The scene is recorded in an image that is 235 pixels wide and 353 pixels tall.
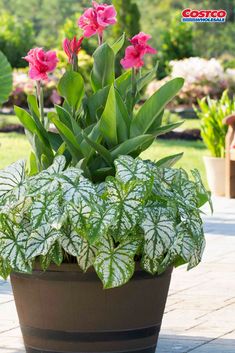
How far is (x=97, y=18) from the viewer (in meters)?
4.11

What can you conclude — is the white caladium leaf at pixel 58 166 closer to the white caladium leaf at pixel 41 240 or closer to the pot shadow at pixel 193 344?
the white caladium leaf at pixel 41 240

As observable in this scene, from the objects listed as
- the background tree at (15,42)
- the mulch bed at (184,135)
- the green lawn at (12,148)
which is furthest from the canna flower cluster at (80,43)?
the background tree at (15,42)

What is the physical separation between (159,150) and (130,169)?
9848 mm

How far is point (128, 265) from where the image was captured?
3.71 meters

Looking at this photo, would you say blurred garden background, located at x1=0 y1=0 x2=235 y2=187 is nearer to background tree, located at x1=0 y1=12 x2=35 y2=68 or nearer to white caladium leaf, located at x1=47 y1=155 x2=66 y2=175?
background tree, located at x1=0 y1=12 x2=35 y2=68

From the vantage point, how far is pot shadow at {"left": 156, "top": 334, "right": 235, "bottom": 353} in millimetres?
4285

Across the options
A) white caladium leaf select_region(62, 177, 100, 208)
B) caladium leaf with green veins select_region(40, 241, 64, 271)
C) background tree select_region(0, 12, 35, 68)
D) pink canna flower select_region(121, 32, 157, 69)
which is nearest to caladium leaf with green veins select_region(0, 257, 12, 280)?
caladium leaf with green veins select_region(40, 241, 64, 271)

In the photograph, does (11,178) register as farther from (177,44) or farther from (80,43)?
(177,44)

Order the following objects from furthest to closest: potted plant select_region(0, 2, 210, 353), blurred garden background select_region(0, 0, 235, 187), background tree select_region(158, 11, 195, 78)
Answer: background tree select_region(158, 11, 195, 78), blurred garden background select_region(0, 0, 235, 187), potted plant select_region(0, 2, 210, 353)

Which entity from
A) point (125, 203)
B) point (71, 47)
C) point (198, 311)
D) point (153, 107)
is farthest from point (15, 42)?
point (125, 203)

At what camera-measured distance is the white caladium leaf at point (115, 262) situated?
367 centimetres

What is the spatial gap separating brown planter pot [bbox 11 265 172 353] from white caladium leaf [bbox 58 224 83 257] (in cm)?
11

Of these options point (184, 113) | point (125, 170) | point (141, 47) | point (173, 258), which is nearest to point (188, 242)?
point (173, 258)

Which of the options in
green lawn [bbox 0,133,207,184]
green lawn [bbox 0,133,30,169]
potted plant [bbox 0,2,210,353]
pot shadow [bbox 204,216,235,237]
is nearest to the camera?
potted plant [bbox 0,2,210,353]
